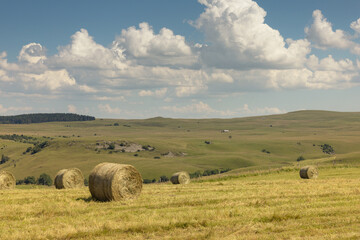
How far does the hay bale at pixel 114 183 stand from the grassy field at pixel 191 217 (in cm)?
82

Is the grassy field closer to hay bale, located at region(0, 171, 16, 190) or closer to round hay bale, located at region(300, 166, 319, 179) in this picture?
hay bale, located at region(0, 171, 16, 190)

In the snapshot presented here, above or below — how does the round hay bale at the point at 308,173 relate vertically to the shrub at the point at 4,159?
above

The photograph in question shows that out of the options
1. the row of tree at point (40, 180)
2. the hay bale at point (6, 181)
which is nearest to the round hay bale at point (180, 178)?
the hay bale at point (6, 181)

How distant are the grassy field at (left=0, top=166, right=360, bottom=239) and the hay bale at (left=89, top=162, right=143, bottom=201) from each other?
0.82 meters

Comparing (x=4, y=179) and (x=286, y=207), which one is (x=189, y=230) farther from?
(x=4, y=179)

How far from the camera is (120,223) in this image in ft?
45.9

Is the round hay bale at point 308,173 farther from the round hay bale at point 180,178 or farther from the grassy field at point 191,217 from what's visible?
the grassy field at point 191,217

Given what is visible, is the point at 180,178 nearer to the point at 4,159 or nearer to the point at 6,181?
the point at 6,181

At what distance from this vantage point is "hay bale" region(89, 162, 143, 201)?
2045 centimetres

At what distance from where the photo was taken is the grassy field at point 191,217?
41.9 feet

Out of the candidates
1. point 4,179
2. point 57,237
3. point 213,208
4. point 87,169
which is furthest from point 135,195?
point 87,169

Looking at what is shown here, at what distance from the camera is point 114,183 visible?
2047 cm

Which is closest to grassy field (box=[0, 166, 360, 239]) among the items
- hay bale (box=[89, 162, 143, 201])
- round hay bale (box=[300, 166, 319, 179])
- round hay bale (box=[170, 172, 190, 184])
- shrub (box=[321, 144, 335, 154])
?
hay bale (box=[89, 162, 143, 201])

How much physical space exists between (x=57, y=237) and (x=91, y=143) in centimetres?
18534
